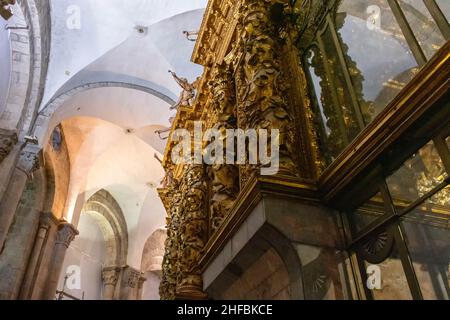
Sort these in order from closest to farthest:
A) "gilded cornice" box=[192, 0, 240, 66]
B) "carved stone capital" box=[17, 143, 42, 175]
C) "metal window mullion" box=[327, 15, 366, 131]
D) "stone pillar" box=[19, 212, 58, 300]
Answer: "metal window mullion" box=[327, 15, 366, 131] < "gilded cornice" box=[192, 0, 240, 66] < "carved stone capital" box=[17, 143, 42, 175] < "stone pillar" box=[19, 212, 58, 300]

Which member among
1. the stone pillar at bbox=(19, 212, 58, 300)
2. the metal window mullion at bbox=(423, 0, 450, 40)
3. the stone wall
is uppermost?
the stone pillar at bbox=(19, 212, 58, 300)

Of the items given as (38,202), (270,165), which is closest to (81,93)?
(38,202)

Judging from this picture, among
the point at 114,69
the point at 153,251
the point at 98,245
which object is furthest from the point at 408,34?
the point at 153,251

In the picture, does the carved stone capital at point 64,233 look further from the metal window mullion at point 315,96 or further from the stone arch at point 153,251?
the metal window mullion at point 315,96

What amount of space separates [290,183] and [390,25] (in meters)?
1.26

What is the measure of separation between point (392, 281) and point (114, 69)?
10.4 metres

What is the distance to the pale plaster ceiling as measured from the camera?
10.5 meters

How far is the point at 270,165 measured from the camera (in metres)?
2.89

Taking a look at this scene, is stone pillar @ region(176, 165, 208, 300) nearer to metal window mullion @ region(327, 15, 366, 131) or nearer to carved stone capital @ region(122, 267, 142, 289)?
metal window mullion @ region(327, 15, 366, 131)

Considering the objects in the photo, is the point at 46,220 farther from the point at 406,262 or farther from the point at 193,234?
the point at 406,262

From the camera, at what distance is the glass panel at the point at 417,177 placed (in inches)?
84.0

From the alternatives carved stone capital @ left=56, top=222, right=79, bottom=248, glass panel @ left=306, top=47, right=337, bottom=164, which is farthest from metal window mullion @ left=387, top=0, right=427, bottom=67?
carved stone capital @ left=56, top=222, right=79, bottom=248

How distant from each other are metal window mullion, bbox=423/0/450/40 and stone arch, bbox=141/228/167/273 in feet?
55.0
